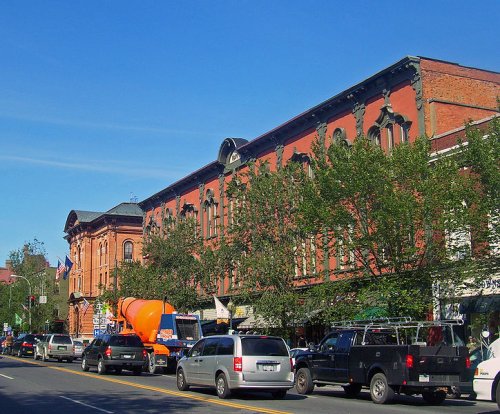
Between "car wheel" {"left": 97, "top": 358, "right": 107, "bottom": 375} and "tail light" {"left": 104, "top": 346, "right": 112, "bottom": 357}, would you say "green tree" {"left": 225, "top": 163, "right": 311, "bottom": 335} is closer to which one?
"tail light" {"left": 104, "top": 346, "right": 112, "bottom": 357}

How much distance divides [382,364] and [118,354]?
1299 cm

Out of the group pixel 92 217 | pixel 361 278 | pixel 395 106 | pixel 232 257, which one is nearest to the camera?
pixel 361 278

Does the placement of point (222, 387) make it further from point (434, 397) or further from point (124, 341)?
point (124, 341)

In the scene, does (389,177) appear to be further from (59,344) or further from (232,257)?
(59,344)

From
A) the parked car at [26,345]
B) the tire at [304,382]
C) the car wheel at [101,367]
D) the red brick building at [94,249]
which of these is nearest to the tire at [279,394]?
the tire at [304,382]

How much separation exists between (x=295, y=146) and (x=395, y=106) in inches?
317

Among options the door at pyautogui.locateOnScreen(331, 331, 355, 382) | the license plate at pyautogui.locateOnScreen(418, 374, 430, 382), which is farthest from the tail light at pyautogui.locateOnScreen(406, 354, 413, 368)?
the door at pyautogui.locateOnScreen(331, 331, 355, 382)

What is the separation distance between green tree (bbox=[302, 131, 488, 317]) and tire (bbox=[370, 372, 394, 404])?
514 cm

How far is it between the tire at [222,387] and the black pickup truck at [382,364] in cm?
323

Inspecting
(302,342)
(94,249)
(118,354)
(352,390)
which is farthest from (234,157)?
(94,249)

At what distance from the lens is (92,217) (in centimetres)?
8169

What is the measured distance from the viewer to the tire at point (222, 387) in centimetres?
1778

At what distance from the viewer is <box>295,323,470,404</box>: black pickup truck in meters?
Answer: 17.1

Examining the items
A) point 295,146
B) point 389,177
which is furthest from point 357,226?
point 295,146
